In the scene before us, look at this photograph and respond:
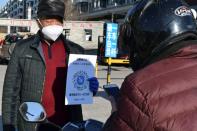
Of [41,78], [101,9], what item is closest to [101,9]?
[101,9]

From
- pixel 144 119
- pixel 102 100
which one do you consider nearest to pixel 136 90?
pixel 144 119

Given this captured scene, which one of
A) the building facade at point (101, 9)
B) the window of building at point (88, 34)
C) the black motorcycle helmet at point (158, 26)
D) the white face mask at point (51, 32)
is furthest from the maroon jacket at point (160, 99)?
the building facade at point (101, 9)

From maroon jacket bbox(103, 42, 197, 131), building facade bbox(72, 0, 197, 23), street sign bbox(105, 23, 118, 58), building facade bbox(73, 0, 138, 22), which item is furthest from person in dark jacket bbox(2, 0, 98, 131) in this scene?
building facade bbox(73, 0, 138, 22)

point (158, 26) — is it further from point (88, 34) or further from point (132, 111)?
point (88, 34)

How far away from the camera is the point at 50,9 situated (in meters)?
4.19

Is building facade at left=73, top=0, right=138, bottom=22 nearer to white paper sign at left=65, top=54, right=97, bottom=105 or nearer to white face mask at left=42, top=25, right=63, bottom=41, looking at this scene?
white face mask at left=42, top=25, right=63, bottom=41

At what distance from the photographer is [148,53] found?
2133mm

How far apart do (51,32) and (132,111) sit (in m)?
2.52

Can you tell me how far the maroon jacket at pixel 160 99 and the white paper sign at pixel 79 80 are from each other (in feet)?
6.35

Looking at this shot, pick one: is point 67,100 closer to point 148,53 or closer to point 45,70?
point 45,70

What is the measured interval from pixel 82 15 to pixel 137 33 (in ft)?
278

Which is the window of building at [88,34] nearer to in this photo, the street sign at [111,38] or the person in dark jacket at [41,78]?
the street sign at [111,38]

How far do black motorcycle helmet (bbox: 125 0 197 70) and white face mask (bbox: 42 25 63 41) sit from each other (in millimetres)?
2020

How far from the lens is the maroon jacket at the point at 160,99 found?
5.64ft
